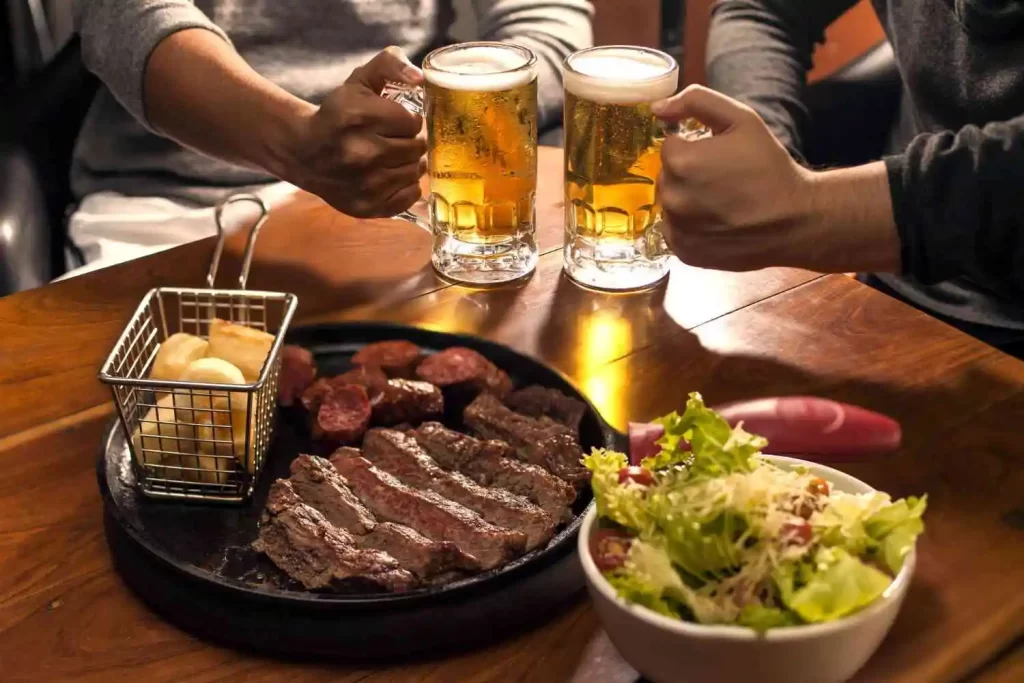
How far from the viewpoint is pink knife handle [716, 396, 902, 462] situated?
0.96 m

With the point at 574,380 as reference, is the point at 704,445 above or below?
above

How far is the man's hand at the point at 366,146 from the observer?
1.35m

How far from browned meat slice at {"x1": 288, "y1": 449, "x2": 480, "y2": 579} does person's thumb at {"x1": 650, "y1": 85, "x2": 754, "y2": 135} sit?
515 mm

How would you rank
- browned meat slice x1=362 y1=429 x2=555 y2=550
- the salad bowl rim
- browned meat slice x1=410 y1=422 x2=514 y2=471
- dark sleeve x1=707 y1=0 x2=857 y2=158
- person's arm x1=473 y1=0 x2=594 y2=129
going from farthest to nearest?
person's arm x1=473 y1=0 x2=594 y2=129, dark sleeve x1=707 y1=0 x2=857 y2=158, browned meat slice x1=410 y1=422 x2=514 y2=471, browned meat slice x1=362 y1=429 x2=555 y2=550, the salad bowl rim

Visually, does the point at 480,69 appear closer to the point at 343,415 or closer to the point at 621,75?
the point at 621,75

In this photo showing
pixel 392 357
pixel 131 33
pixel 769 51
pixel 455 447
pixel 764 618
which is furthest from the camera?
pixel 769 51

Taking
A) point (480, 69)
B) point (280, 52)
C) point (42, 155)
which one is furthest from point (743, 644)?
point (42, 155)

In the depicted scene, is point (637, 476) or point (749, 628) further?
point (637, 476)

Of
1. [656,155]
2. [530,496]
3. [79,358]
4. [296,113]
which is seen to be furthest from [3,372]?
[656,155]

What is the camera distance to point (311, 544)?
0.87 meters

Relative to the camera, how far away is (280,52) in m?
1.87

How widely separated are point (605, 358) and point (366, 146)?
1.45ft

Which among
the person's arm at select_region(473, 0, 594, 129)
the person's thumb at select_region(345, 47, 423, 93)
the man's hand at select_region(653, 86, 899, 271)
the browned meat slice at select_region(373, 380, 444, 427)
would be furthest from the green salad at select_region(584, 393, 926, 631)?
the person's arm at select_region(473, 0, 594, 129)

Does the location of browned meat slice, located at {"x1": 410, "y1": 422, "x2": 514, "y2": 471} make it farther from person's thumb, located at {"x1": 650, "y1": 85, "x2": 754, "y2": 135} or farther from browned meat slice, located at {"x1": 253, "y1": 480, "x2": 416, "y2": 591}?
person's thumb, located at {"x1": 650, "y1": 85, "x2": 754, "y2": 135}
